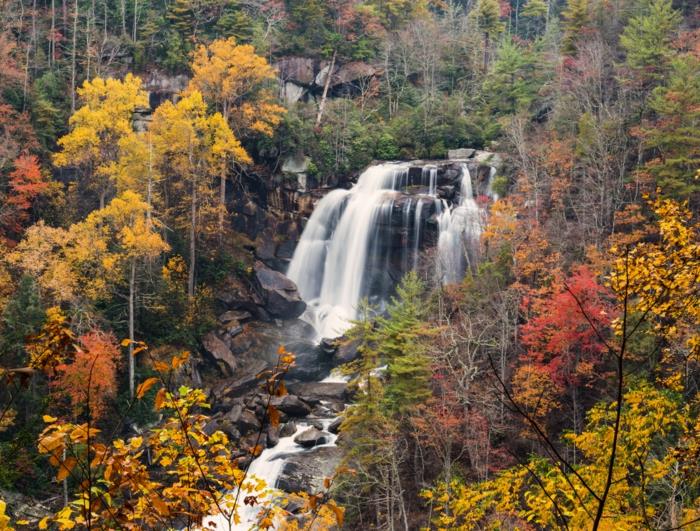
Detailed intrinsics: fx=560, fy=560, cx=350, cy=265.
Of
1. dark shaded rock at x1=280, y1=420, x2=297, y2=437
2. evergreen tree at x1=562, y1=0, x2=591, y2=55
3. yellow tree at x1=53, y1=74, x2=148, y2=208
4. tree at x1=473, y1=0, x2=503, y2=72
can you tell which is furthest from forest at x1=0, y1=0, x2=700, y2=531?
tree at x1=473, y1=0, x2=503, y2=72

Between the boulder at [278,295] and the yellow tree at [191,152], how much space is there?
3707 millimetres

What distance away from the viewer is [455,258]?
92.8 feet

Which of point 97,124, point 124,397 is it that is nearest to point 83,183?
point 97,124

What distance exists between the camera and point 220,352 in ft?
84.4

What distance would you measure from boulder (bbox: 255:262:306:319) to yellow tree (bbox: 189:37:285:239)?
3.40 meters

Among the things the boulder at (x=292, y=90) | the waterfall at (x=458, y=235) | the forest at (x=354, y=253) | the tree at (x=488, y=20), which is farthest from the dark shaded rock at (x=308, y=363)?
the tree at (x=488, y=20)

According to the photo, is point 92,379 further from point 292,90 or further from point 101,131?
point 292,90

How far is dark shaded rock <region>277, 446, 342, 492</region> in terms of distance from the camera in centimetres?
1780

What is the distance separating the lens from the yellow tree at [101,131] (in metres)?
25.2

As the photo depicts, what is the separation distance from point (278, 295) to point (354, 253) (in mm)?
4859

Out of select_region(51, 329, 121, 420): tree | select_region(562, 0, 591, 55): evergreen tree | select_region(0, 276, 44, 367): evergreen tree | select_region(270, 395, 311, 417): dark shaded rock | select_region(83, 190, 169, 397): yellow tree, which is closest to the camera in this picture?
select_region(51, 329, 121, 420): tree

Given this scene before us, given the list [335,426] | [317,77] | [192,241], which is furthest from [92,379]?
[317,77]

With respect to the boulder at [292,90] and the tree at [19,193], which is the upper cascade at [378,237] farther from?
the tree at [19,193]

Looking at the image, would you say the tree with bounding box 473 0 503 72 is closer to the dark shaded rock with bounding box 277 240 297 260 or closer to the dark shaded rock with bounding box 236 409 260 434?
the dark shaded rock with bounding box 277 240 297 260
